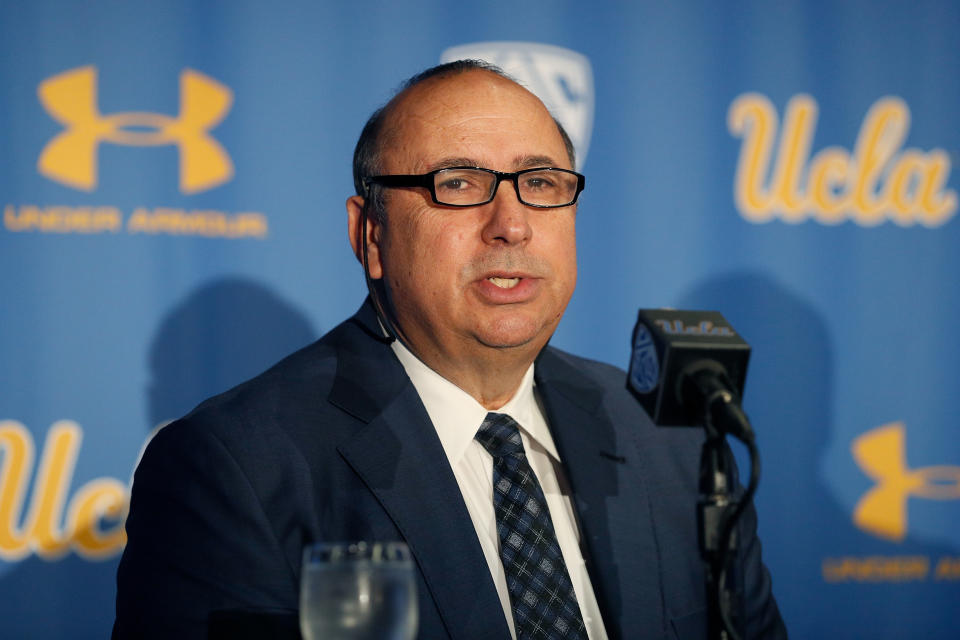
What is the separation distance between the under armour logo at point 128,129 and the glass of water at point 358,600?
208 cm

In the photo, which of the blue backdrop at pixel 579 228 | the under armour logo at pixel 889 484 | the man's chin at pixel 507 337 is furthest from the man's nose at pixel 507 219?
the under armour logo at pixel 889 484

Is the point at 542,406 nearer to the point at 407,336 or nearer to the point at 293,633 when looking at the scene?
the point at 407,336

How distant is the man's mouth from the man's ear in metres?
0.33

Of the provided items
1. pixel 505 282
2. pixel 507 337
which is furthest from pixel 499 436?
pixel 505 282

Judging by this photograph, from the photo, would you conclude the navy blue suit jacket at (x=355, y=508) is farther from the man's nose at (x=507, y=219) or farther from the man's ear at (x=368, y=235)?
the man's nose at (x=507, y=219)

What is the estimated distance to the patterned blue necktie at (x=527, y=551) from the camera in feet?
5.67

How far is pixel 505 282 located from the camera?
6.23 ft

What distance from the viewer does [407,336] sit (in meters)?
2.03

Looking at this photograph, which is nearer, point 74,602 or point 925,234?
point 74,602

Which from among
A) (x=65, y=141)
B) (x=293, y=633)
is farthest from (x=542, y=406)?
(x=65, y=141)

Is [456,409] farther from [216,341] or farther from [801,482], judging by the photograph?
[801,482]

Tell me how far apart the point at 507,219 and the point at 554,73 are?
1.43 m

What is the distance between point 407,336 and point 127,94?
4.76 ft

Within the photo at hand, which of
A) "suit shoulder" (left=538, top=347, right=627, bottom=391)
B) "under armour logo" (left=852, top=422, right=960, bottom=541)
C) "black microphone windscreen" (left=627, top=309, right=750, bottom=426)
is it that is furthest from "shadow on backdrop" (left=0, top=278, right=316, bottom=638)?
"under armour logo" (left=852, top=422, right=960, bottom=541)
